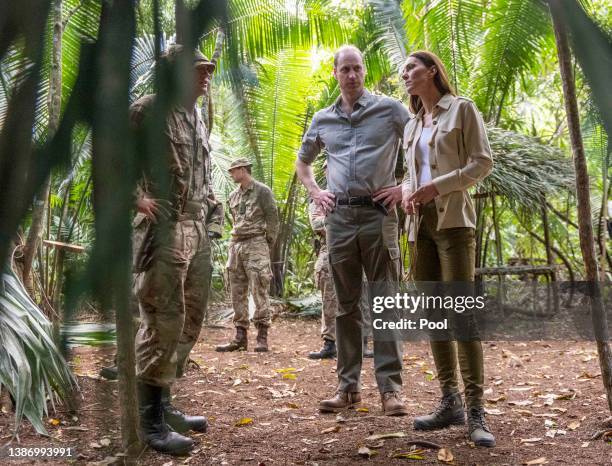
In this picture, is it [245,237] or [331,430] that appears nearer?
[331,430]

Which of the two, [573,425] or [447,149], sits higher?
[447,149]

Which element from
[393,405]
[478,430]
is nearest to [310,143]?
[393,405]

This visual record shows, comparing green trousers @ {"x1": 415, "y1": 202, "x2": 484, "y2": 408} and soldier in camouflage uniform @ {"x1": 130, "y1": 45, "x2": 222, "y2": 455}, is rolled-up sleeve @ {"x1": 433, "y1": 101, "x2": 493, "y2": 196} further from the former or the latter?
soldier in camouflage uniform @ {"x1": 130, "y1": 45, "x2": 222, "y2": 455}

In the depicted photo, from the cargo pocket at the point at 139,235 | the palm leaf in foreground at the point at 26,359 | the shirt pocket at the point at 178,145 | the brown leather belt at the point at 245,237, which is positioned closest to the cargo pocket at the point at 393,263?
the palm leaf in foreground at the point at 26,359

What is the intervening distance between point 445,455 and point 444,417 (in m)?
0.36

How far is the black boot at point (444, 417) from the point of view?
9.19 feet

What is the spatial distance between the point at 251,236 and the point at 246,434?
3376 millimetres

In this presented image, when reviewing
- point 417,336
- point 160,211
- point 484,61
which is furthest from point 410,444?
point 484,61

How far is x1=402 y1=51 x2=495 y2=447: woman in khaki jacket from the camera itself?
2.60 m

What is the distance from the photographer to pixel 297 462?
2512 mm

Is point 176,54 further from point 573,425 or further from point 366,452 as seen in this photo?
point 573,425

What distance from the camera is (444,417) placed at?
281 centimetres

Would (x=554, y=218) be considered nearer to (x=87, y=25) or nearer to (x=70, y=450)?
(x=70, y=450)

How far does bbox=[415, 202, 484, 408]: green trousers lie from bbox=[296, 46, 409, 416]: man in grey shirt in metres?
0.37
